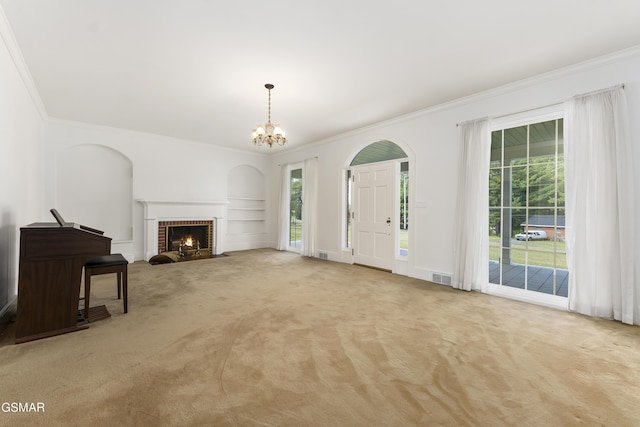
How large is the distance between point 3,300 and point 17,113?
223 centimetres

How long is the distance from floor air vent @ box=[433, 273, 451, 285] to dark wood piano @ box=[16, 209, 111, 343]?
4.53m

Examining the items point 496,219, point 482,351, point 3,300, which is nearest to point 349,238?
point 496,219

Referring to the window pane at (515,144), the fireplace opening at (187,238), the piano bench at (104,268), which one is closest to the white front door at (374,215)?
the window pane at (515,144)

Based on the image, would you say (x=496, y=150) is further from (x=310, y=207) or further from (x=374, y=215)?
(x=310, y=207)

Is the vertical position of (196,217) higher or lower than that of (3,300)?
higher

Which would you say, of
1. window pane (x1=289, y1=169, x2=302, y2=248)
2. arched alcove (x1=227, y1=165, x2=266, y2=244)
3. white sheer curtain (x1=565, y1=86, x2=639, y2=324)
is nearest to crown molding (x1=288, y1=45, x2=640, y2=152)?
white sheer curtain (x1=565, y1=86, x2=639, y2=324)

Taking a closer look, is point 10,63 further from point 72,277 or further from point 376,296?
point 376,296

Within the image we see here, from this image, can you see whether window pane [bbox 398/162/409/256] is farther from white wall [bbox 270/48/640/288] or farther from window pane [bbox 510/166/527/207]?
window pane [bbox 510/166/527/207]

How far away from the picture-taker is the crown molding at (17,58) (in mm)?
2496

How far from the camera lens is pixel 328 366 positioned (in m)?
2.01

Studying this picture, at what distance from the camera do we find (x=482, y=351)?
7.38 feet

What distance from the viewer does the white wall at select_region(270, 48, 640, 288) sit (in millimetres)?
3025

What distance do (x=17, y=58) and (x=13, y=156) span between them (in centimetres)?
109

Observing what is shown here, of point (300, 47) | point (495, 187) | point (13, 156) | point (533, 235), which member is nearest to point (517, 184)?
point (495, 187)
